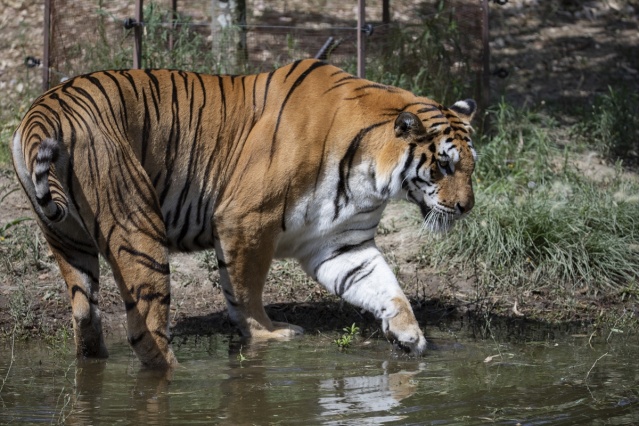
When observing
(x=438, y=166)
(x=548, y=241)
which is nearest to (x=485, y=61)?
(x=548, y=241)

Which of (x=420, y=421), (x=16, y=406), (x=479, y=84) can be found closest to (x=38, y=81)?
(x=479, y=84)

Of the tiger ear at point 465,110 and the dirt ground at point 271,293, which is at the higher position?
the tiger ear at point 465,110

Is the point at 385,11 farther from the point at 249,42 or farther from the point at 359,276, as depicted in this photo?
the point at 359,276

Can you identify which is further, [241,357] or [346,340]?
[346,340]

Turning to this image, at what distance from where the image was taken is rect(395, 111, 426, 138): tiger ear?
218 inches

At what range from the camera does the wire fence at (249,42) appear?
859 cm

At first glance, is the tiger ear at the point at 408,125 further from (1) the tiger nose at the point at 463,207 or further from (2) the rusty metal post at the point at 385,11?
(2) the rusty metal post at the point at 385,11

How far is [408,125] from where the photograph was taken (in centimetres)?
557

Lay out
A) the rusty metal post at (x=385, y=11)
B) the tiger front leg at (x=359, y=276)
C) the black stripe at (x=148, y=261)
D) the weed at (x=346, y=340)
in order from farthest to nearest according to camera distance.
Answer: the rusty metal post at (x=385, y=11) → the tiger front leg at (x=359, y=276) → the weed at (x=346, y=340) → the black stripe at (x=148, y=261)

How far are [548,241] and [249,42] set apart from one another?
343 centimetres

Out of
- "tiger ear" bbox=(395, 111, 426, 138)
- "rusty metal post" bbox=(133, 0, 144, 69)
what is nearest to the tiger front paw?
"tiger ear" bbox=(395, 111, 426, 138)

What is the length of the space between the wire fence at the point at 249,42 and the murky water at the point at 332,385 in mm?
3455

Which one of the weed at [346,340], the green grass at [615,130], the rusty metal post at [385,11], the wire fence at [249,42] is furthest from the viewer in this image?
the rusty metal post at [385,11]

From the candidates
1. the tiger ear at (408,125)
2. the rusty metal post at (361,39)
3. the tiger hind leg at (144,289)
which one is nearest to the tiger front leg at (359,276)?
the tiger ear at (408,125)
